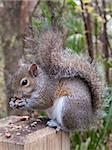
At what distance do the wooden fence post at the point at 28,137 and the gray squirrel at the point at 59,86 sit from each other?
91mm

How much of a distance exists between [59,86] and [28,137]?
1.38ft

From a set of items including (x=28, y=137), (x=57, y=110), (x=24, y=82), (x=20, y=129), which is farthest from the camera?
(x=24, y=82)

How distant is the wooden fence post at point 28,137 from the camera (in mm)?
1493

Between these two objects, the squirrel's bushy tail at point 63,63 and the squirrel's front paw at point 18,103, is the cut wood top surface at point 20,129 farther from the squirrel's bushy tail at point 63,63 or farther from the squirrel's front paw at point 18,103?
the squirrel's bushy tail at point 63,63

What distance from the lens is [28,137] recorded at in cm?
153

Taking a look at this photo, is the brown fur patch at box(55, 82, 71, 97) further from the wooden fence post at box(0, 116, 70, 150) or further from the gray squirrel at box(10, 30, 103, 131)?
the wooden fence post at box(0, 116, 70, 150)

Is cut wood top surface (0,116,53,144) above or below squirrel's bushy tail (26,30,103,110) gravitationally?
below

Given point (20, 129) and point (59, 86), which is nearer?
point (20, 129)

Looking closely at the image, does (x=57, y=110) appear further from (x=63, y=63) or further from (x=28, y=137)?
(x=28, y=137)

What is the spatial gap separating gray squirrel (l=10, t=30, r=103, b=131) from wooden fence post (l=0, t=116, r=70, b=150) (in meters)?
0.09

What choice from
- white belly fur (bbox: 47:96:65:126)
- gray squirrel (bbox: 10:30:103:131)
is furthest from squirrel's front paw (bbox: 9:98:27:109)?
white belly fur (bbox: 47:96:65:126)

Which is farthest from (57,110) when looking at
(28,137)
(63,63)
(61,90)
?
(28,137)

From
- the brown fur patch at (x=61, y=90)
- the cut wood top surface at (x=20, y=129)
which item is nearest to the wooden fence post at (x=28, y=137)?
the cut wood top surface at (x=20, y=129)

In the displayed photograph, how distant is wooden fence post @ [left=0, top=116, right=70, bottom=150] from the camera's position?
149cm
